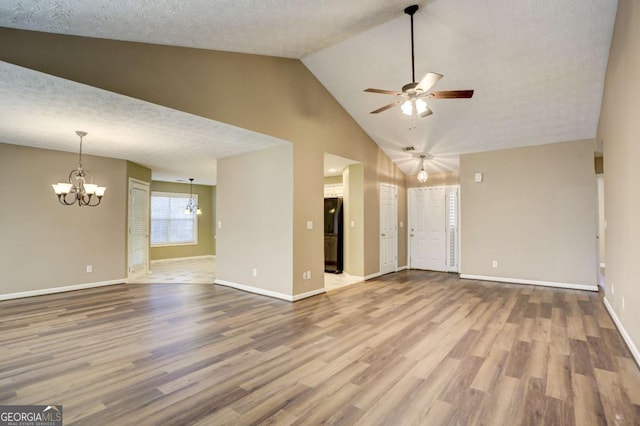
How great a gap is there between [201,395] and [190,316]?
2.05 metres

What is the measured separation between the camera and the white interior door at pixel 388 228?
718cm

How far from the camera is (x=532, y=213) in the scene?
5.98 meters

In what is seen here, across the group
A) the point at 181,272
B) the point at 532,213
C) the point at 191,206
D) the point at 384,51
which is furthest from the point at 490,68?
the point at 191,206

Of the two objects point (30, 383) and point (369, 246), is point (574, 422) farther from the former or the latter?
point (369, 246)

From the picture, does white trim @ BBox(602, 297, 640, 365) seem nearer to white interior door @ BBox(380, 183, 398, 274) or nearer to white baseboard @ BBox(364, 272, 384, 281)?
white baseboard @ BBox(364, 272, 384, 281)

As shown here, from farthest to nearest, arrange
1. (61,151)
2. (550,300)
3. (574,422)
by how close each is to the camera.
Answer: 1. (61,151)
2. (550,300)
3. (574,422)

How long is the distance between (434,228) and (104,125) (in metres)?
6.96

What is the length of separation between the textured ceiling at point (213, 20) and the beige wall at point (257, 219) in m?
1.61

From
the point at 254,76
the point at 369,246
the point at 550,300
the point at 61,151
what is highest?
the point at 254,76

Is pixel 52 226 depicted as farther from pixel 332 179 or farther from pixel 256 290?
pixel 332 179

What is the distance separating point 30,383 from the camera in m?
2.44

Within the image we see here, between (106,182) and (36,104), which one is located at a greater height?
(36,104)

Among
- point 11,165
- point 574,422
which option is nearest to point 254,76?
point 11,165

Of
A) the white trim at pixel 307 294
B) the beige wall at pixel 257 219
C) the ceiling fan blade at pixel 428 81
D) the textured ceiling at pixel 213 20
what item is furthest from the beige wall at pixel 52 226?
the ceiling fan blade at pixel 428 81
